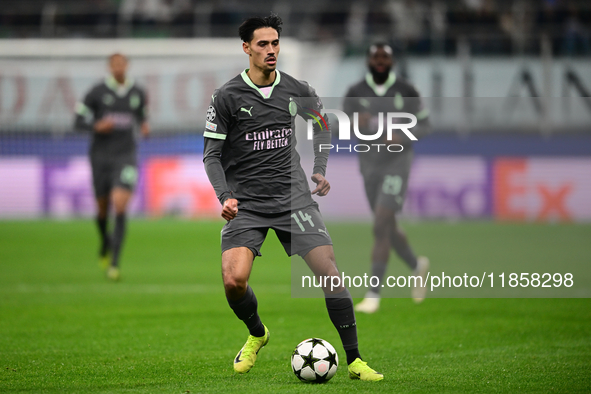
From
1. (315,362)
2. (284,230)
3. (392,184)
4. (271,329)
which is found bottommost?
(271,329)

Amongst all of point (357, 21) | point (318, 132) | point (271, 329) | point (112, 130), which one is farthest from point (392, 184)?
point (357, 21)

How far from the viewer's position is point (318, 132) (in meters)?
5.51

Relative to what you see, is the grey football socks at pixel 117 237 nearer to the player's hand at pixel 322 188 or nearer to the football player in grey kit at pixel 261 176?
the football player in grey kit at pixel 261 176

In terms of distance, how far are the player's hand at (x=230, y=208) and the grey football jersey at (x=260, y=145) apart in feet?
1.01

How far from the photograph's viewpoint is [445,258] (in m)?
8.26

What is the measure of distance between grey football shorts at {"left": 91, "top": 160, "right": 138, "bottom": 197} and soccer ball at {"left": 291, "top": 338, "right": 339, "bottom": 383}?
20.0 ft

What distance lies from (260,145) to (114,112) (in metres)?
6.02

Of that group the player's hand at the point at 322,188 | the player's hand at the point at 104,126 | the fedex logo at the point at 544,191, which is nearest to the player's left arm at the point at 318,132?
the player's hand at the point at 322,188

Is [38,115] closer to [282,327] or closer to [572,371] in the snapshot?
[282,327]

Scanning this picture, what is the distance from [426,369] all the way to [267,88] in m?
2.09

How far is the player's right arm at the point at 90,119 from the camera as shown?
414 inches

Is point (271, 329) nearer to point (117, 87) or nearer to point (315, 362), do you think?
point (315, 362)

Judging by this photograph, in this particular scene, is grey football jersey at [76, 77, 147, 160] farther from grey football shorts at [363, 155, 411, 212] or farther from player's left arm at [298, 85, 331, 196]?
player's left arm at [298, 85, 331, 196]

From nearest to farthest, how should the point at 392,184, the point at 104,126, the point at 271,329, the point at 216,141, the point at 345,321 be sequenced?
the point at 345,321, the point at 216,141, the point at 271,329, the point at 392,184, the point at 104,126
